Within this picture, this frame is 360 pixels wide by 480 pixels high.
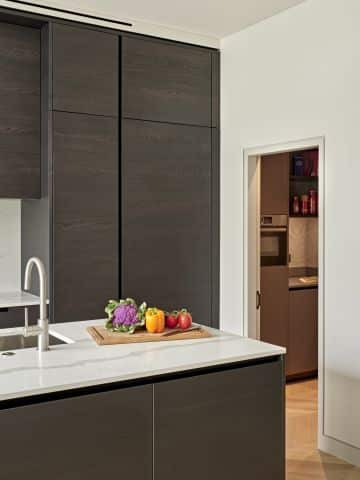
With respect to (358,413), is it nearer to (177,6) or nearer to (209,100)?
(209,100)

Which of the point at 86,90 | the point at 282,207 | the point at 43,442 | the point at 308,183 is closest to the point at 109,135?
the point at 86,90

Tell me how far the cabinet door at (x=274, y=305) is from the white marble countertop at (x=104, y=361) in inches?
89.5

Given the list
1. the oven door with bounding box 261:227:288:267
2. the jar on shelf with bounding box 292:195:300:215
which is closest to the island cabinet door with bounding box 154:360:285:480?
the oven door with bounding box 261:227:288:267

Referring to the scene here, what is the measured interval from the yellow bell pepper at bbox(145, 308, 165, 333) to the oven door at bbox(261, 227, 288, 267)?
2447 mm

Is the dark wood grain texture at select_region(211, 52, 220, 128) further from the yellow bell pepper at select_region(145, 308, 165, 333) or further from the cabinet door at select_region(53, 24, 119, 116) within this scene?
the yellow bell pepper at select_region(145, 308, 165, 333)

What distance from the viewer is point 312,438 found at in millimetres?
3990

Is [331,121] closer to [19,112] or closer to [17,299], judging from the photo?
[19,112]

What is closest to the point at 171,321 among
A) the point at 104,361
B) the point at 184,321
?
the point at 184,321

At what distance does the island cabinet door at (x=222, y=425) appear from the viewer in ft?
7.39

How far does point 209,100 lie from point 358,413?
2.68 meters

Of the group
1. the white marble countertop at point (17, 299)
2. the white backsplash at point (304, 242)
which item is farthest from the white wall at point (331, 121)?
the white marble countertop at point (17, 299)

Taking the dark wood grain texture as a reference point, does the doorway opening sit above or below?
below

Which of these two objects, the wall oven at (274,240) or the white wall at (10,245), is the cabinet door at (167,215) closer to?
the wall oven at (274,240)

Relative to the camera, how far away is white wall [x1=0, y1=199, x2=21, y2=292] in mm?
4566
